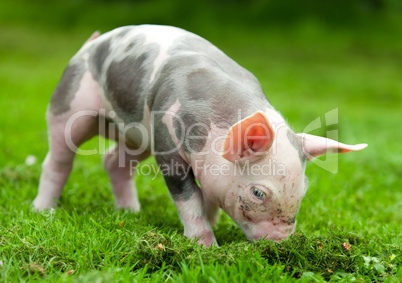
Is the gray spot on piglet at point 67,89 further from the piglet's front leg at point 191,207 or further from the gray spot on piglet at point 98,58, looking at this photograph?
the piglet's front leg at point 191,207

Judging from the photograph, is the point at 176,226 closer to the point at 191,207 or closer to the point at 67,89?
the point at 191,207

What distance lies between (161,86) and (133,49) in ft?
1.58

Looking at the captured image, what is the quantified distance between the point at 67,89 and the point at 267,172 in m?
1.78

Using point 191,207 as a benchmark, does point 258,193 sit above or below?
above

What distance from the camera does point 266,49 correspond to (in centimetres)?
1891

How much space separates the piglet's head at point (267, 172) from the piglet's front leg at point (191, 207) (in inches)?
9.5

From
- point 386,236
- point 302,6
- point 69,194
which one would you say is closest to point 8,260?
point 69,194

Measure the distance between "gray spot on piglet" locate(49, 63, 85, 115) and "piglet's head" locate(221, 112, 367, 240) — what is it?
1.51 meters

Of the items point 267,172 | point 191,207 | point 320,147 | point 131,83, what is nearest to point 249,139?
point 267,172

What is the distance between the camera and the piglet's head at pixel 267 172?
2.81 meters

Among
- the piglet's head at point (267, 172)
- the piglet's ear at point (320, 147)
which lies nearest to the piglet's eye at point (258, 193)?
the piglet's head at point (267, 172)

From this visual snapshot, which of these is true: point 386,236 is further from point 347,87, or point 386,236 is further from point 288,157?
point 347,87

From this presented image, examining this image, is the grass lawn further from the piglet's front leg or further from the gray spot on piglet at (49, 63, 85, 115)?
the gray spot on piglet at (49, 63, 85, 115)

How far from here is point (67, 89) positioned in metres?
3.89
